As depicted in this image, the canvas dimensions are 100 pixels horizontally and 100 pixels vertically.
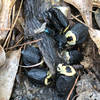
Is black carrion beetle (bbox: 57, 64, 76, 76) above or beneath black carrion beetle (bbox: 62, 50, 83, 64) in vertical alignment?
beneath

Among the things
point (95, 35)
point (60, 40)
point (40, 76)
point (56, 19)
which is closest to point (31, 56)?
point (40, 76)

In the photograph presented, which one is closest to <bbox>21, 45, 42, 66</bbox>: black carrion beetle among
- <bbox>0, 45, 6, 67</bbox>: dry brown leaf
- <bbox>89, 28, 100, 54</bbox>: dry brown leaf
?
<bbox>0, 45, 6, 67</bbox>: dry brown leaf

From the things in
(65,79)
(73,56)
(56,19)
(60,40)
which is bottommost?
(65,79)

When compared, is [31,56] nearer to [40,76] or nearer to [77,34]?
[40,76]

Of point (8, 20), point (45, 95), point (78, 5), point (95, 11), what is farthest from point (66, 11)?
point (45, 95)

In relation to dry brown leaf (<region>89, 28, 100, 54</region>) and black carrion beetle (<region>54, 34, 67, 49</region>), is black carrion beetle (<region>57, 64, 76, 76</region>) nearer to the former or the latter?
black carrion beetle (<region>54, 34, 67, 49</region>)

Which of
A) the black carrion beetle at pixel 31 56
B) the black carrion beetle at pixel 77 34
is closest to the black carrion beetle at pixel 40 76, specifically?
the black carrion beetle at pixel 31 56

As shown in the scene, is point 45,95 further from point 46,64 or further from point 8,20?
point 8,20
